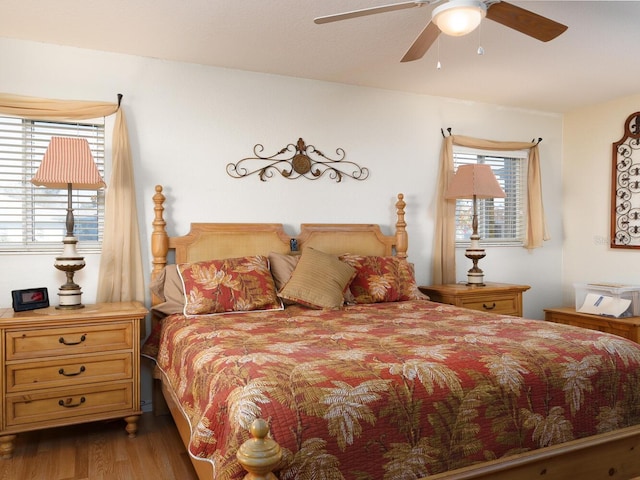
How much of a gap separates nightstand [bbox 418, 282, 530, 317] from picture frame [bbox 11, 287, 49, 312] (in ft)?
9.28

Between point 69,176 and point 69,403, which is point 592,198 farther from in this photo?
point 69,403

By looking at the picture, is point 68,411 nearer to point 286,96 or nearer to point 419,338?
point 419,338

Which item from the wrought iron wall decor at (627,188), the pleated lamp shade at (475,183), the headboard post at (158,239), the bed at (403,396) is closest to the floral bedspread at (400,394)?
the bed at (403,396)

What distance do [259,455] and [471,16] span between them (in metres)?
1.77

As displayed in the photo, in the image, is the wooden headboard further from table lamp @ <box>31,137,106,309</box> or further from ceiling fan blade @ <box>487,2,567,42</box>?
ceiling fan blade @ <box>487,2,567,42</box>

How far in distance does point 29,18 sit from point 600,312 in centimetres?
466

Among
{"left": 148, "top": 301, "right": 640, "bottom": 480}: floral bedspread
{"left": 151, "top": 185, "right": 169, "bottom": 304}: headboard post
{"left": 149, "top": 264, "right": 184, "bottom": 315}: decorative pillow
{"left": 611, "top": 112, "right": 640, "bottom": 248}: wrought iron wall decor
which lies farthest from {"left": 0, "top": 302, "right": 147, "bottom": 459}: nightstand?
{"left": 611, "top": 112, "right": 640, "bottom": 248}: wrought iron wall decor

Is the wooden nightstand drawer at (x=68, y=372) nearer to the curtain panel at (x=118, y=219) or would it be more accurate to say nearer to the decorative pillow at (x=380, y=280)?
the curtain panel at (x=118, y=219)

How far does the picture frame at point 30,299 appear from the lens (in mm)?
2895

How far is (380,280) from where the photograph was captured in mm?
3564

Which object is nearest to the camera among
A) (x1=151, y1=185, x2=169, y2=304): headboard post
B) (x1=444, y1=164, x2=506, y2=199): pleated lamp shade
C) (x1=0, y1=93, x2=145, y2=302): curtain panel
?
(x1=0, y1=93, x2=145, y2=302): curtain panel

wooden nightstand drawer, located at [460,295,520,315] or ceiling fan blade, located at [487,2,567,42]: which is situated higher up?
ceiling fan blade, located at [487,2,567,42]

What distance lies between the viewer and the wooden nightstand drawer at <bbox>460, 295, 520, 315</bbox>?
4.00m

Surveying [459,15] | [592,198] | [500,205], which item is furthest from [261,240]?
[592,198]
